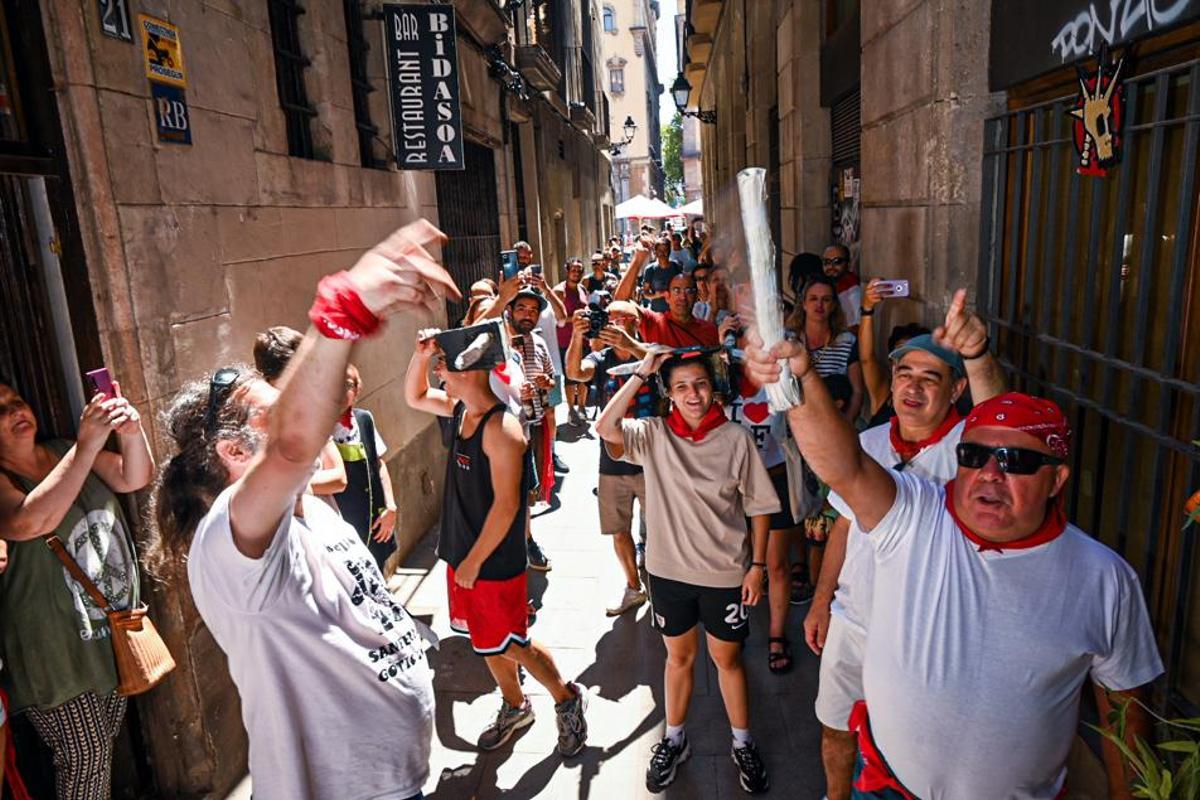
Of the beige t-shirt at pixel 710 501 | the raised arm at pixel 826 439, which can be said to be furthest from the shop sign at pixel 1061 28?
the beige t-shirt at pixel 710 501

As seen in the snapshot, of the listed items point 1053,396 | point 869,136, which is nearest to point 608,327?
point 1053,396

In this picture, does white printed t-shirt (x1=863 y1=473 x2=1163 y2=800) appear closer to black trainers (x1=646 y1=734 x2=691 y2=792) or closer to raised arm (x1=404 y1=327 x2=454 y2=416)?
black trainers (x1=646 y1=734 x2=691 y2=792)

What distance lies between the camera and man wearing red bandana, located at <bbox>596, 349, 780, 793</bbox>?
339 centimetres

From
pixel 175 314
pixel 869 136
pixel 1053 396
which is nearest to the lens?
pixel 1053 396

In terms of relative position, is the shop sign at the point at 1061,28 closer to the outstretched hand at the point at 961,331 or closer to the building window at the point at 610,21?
the outstretched hand at the point at 961,331

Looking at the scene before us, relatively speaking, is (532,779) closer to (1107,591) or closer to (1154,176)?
(1107,591)

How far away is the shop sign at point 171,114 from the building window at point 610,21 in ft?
190

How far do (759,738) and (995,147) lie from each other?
10.1 feet

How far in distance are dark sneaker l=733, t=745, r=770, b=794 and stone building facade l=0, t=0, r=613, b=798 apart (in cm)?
241

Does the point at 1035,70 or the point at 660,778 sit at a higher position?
the point at 1035,70

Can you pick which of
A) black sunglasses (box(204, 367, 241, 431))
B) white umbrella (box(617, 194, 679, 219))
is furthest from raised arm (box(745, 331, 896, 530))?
white umbrella (box(617, 194, 679, 219))

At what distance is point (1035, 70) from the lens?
330cm

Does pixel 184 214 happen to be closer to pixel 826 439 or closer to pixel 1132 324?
pixel 826 439

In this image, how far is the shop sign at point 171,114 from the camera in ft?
11.0
